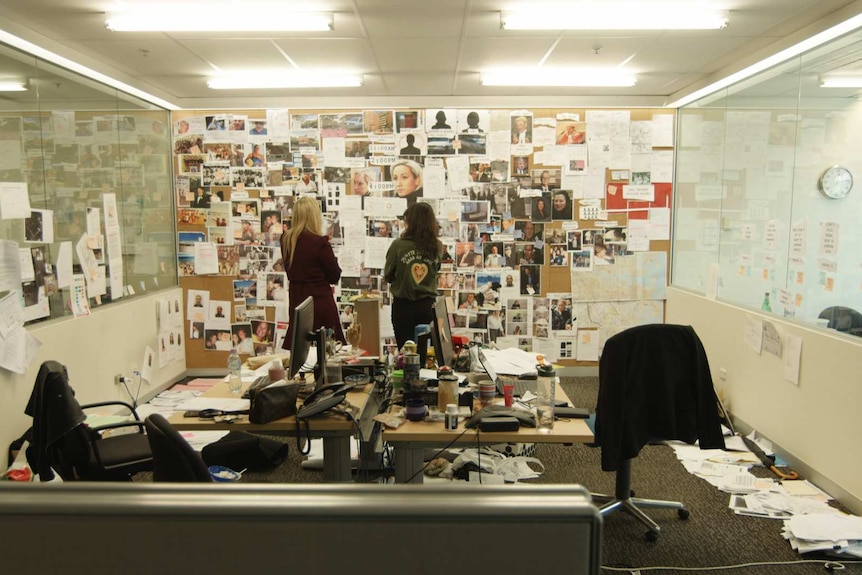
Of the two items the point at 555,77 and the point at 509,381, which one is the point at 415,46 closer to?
the point at 555,77

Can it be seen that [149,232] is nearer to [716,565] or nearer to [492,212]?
[492,212]

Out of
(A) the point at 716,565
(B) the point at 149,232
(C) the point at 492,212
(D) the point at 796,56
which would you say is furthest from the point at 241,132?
(A) the point at 716,565

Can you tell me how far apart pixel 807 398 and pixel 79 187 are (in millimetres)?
4903

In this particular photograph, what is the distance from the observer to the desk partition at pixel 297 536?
796 millimetres

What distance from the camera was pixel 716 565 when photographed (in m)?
2.74

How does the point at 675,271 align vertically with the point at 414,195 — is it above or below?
below

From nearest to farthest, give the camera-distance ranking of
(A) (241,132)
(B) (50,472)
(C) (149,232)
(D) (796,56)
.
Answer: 1. (B) (50,472)
2. (D) (796,56)
3. (C) (149,232)
4. (A) (241,132)

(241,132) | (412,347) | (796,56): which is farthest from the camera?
(241,132)

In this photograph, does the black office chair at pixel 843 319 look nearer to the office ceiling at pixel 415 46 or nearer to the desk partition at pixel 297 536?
the office ceiling at pixel 415 46

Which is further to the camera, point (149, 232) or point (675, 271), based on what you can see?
point (675, 271)

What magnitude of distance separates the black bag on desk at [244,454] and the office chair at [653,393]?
208cm

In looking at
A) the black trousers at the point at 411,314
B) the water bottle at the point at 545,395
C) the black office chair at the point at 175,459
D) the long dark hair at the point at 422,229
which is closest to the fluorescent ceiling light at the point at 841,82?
the water bottle at the point at 545,395

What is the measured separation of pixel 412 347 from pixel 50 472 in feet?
5.65

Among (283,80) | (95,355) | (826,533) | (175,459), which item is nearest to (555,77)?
(283,80)
